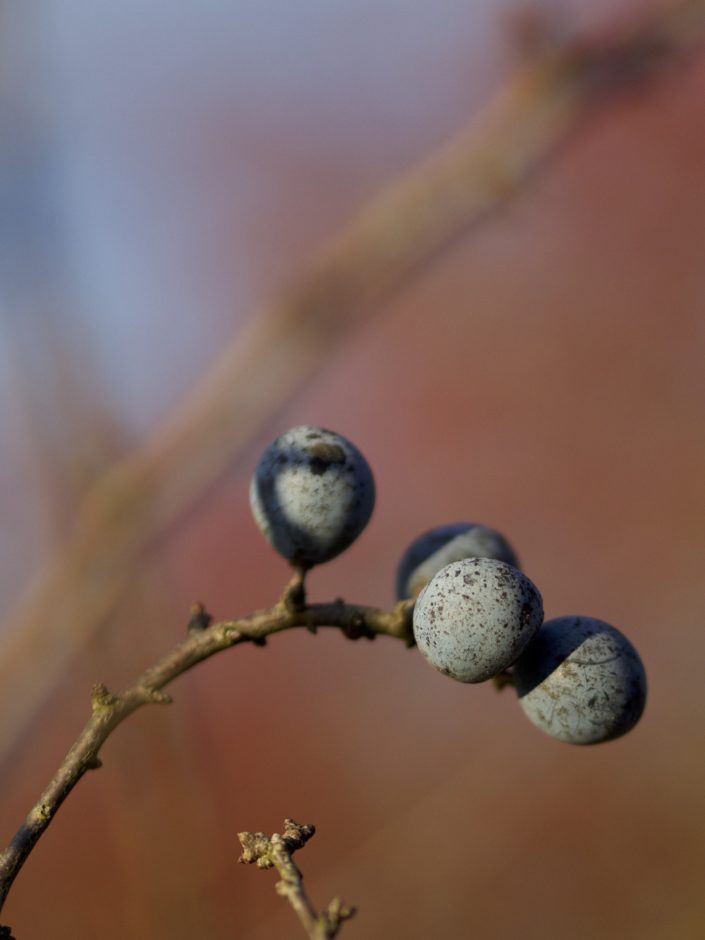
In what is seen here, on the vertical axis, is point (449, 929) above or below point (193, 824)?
below

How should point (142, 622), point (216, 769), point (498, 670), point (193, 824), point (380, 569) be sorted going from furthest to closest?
1. point (380, 569)
2. point (216, 769)
3. point (193, 824)
4. point (142, 622)
5. point (498, 670)

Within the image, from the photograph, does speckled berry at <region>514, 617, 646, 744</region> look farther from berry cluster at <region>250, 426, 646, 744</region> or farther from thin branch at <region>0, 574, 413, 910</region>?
thin branch at <region>0, 574, 413, 910</region>

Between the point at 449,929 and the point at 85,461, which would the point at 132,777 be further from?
the point at 449,929

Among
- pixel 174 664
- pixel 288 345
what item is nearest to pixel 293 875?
pixel 174 664

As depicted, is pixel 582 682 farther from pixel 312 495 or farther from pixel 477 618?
pixel 312 495

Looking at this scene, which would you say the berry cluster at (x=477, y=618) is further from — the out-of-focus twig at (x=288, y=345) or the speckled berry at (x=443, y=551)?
the out-of-focus twig at (x=288, y=345)

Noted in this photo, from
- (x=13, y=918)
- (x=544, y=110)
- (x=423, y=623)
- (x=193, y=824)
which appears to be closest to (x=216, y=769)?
(x=13, y=918)
